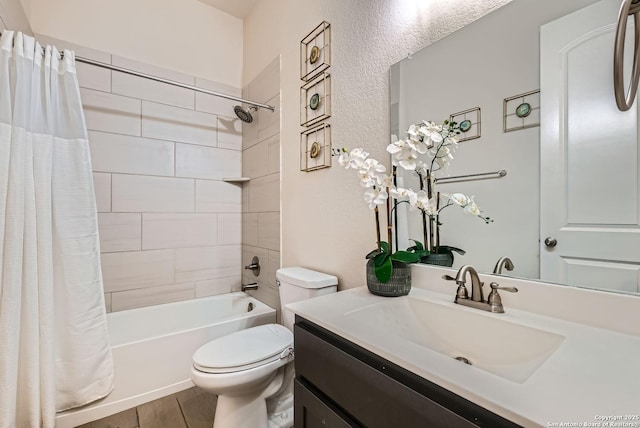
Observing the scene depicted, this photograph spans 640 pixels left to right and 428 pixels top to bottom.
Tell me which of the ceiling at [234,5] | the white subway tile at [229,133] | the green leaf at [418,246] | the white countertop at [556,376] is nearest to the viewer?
the white countertop at [556,376]

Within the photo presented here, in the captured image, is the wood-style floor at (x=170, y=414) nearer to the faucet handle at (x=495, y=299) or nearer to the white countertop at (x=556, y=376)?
the white countertop at (x=556, y=376)

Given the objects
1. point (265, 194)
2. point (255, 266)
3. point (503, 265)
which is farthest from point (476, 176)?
Answer: point (255, 266)

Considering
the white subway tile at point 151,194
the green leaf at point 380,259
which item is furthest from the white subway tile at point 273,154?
the green leaf at point 380,259

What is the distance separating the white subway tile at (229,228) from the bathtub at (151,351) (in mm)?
595

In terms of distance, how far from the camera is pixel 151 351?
1.60 m

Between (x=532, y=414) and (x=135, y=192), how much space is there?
2355mm

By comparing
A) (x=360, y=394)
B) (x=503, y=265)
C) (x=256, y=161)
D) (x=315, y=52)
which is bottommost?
(x=360, y=394)

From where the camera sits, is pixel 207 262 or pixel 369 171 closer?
pixel 369 171

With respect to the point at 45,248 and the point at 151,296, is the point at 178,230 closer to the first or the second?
the point at 151,296

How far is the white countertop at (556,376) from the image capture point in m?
0.39

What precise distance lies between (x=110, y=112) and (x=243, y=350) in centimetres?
186

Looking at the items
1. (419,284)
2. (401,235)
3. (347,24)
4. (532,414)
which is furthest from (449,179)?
(347,24)

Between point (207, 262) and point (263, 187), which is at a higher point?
point (263, 187)

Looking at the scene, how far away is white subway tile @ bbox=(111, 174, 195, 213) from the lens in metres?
1.97
